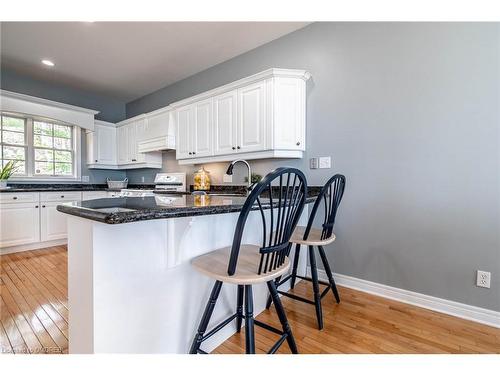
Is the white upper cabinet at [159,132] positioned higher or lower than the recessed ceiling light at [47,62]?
lower

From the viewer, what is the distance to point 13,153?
380 centimetres

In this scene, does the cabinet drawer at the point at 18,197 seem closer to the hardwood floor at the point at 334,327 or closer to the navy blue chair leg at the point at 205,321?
the hardwood floor at the point at 334,327

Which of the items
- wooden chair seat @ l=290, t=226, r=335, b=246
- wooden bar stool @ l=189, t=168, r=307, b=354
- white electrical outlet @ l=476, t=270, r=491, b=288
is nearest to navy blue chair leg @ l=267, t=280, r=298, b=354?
wooden bar stool @ l=189, t=168, r=307, b=354

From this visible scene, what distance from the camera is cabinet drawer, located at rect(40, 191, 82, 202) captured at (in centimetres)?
359

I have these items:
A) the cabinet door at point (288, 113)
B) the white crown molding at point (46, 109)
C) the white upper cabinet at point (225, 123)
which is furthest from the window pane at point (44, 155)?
the cabinet door at point (288, 113)

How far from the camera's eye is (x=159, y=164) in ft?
14.5

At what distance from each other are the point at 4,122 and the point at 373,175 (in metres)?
5.26

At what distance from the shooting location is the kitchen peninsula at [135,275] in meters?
0.91

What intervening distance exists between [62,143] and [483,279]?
232 inches

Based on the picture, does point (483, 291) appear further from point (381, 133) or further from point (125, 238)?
point (125, 238)

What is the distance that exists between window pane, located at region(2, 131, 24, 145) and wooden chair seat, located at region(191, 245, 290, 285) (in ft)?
14.6

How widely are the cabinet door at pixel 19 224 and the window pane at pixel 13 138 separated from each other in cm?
118

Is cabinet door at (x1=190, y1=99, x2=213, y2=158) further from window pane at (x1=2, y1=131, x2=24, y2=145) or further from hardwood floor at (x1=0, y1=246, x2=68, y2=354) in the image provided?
window pane at (x1=2, y1=131, x2=24, y2=145)

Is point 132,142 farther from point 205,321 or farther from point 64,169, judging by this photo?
point 205,321
